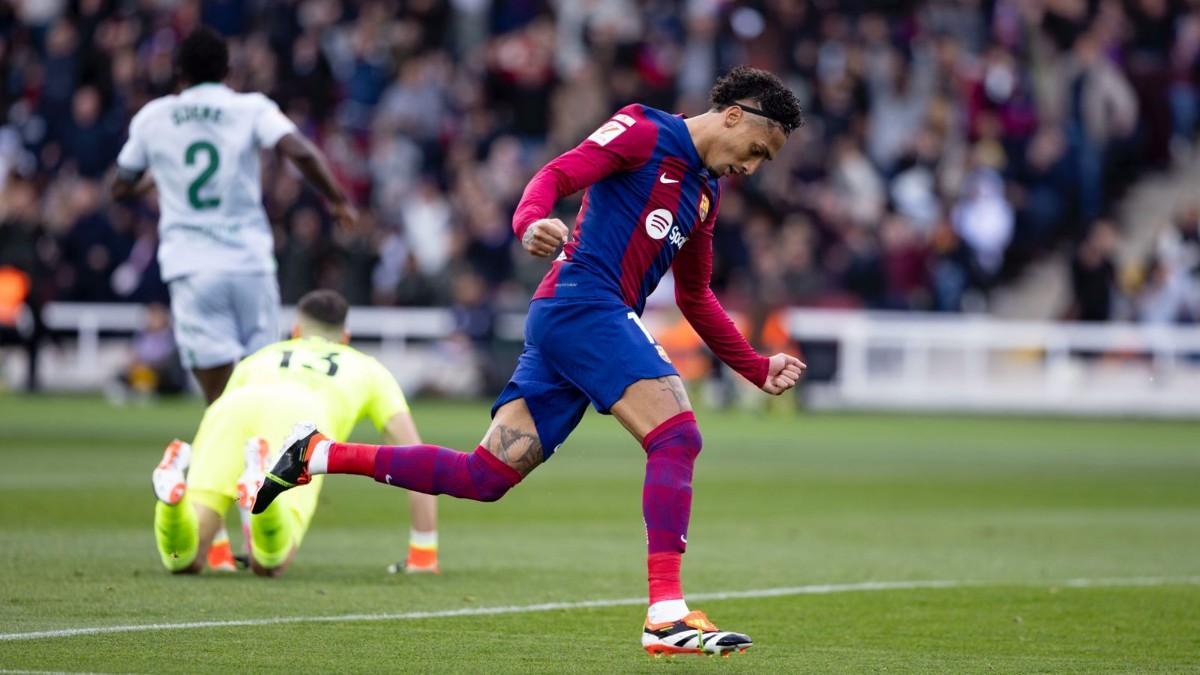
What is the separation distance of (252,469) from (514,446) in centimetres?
174

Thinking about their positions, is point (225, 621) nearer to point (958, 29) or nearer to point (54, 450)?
point (54, 450)

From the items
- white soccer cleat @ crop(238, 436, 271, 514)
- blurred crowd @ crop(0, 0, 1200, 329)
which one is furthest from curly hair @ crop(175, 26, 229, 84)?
blurred crowd @ crop(0, 0, 1200, 329)

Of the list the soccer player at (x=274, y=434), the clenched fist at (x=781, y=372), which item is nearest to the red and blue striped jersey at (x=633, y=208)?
the clenched fist at (x=781, y=372)

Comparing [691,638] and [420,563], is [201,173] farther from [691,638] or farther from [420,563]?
[691,638]

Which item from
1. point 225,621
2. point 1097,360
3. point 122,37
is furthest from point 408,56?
point 225,621

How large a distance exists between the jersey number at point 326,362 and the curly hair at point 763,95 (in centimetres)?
297

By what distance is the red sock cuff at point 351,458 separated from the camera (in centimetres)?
784

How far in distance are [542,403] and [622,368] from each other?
432 millimetres

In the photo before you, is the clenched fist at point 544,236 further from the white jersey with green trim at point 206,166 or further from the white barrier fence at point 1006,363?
the white barrier fence at point 1006,363

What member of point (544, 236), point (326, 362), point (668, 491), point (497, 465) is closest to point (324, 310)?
point (326, 362)

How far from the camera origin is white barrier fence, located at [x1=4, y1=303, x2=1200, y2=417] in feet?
93.2

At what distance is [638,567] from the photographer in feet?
35.6

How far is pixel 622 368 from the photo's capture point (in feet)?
24.3

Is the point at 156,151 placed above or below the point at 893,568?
above
